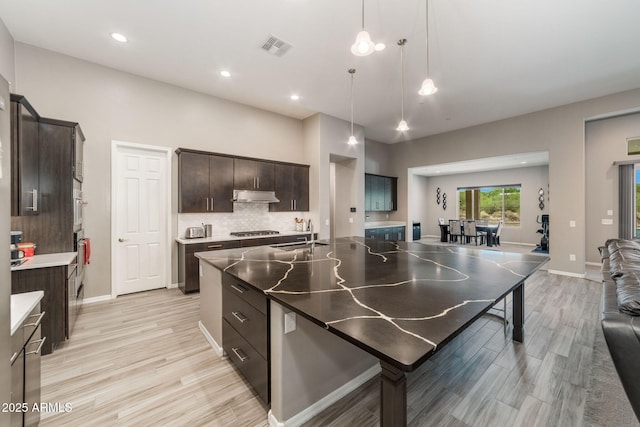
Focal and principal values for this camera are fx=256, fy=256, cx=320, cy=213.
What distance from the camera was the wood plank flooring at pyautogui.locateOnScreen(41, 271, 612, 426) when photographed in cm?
165

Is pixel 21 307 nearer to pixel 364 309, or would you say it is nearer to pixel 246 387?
pixel 246 387

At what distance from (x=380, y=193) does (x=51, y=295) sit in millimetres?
6924

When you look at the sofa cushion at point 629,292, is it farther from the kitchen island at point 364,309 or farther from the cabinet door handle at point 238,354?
the cabinet door handle at point 238,354

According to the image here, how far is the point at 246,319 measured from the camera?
182 cm

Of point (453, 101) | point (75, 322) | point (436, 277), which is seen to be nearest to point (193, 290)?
point (75, 322)

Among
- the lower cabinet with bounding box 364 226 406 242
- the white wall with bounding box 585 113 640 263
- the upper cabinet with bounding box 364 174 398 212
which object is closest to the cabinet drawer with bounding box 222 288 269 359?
the lower cabinet with bounding box 364 226 406 242

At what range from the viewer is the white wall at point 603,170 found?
16.0 feet

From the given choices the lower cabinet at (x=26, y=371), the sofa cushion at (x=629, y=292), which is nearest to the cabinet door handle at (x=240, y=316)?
the lower cabinet at (x=26, y=371)

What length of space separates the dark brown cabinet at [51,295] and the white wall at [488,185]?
32.0 ft

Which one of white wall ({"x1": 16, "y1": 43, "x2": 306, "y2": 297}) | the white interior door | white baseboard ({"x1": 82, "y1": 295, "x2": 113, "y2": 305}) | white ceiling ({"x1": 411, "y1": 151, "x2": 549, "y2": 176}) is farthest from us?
white ceiling ({"x1": 411, "y1": 151, "x2": 549, "y2": 176})

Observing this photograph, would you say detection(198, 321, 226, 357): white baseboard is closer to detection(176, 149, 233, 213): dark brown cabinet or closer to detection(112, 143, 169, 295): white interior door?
detection(112, 143, 169, 295): white interior door

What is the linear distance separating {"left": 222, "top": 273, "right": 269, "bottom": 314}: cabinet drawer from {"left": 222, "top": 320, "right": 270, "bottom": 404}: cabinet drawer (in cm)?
32

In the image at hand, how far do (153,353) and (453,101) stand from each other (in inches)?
231

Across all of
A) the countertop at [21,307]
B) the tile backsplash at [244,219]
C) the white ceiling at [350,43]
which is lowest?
the countertop at [21,307]
